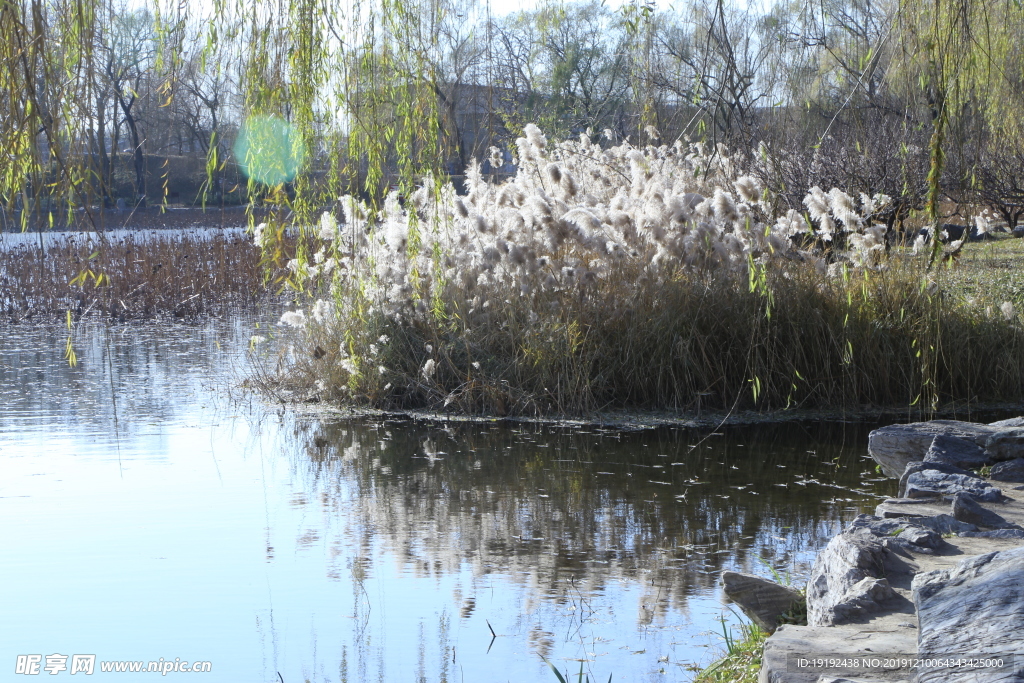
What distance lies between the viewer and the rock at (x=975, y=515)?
3579mm

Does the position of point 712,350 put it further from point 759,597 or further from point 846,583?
point 846,583

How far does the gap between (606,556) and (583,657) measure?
1.10 meters

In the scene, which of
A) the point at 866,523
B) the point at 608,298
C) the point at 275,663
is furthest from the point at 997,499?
the point at 608,298

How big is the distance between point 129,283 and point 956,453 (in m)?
11.3

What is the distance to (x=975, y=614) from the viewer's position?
2287 millimetres

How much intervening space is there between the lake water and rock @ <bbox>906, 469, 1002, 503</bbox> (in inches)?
22.0

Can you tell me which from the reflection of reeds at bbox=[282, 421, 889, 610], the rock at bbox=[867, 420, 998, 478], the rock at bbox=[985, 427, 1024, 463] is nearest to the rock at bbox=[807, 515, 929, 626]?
the reflection of reeds at bbox=[282, 421, 889, 610]

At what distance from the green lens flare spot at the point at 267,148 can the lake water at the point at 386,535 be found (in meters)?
1.72

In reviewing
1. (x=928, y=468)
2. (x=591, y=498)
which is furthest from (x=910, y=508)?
(x=591, y=498)

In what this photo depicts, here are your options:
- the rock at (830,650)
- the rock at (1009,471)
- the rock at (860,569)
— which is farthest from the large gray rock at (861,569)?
the rock at (1009,471)

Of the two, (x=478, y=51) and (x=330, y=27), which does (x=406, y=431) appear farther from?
(x=330, y=27)

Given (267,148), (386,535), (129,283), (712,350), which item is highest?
(267,148)

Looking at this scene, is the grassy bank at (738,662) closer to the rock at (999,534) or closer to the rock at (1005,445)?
the rock at (999,534)

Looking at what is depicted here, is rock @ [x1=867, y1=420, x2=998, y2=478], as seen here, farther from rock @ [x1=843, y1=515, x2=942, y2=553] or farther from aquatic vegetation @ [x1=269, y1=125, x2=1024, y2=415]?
aquatic vegetation @ [x1=269, y1=125, x2=1024, y2=415]
